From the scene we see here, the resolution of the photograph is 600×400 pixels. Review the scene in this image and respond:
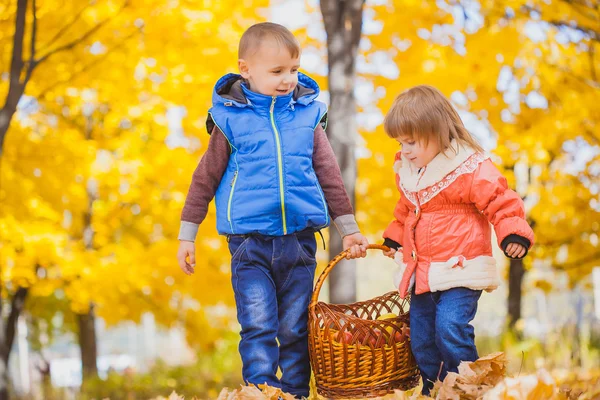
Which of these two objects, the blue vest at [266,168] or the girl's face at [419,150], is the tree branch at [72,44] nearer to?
the blue vest at [266,168]

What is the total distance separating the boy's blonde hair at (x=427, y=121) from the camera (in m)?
2.76

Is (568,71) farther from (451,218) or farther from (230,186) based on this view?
(230,186)

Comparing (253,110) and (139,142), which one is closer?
(253,110)

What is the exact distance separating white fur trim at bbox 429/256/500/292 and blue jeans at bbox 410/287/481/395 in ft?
0.17

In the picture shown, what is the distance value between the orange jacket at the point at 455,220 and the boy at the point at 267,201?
261 millimetres

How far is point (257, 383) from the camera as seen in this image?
2.79 metres

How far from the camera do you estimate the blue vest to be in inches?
111

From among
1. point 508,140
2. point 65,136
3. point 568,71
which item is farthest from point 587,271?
point 65,136

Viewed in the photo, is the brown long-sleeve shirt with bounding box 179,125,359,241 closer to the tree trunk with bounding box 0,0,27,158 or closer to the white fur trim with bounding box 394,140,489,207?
the white fur trim with bounding box 394,140,489,207

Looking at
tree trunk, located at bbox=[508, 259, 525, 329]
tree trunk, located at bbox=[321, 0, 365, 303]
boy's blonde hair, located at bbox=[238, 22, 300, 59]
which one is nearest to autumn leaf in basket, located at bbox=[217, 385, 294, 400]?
boy's blonde hair, located at bbox=[238, 22, 300, 59]

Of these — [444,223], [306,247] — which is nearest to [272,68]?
[306,247]

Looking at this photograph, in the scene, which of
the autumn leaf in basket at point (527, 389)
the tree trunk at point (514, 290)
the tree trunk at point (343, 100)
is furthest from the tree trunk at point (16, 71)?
the tree trunk at point (514, 290)

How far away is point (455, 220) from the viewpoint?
110 inches

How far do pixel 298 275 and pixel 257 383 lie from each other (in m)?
0.46
